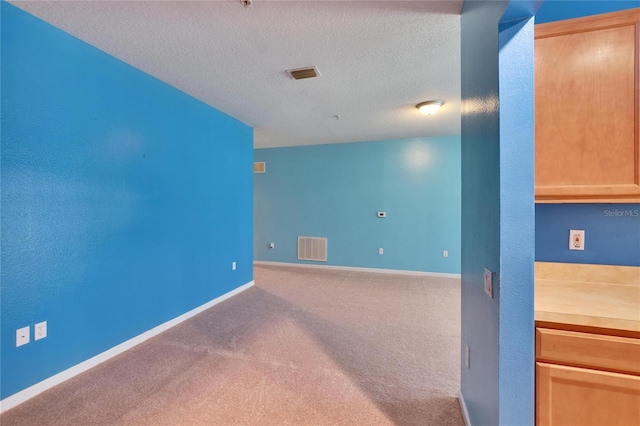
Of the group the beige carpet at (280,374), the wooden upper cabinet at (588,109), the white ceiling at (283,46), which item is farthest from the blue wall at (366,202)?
the wooden upper cabinet at (588,109)

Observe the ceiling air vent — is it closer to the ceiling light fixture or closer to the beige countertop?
the ceiling light fixture

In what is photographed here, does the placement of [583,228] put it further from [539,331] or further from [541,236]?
[539,331]

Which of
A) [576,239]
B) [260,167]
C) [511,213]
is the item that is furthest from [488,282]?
[260,167]

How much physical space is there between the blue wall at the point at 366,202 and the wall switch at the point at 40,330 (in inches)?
158

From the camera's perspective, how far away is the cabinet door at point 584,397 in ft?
3.01

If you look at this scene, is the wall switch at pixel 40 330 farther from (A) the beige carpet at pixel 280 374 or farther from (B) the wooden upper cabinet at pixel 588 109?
(B) the wooden upper cabinet at pixel 588 109

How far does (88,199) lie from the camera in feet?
6.53

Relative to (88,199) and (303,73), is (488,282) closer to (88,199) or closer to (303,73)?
(303,73)

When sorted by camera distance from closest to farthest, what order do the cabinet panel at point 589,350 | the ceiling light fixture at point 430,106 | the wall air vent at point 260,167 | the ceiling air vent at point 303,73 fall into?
the cabinet panel at point 589,350
the ceiling air vent at point 303,73
the ceiling light fixture at point 430,106
the wall air vent at point 260,167

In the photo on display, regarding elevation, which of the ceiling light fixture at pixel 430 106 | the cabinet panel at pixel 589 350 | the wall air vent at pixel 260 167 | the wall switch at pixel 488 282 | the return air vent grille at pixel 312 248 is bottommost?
the return air vent grille at pixel 312 248

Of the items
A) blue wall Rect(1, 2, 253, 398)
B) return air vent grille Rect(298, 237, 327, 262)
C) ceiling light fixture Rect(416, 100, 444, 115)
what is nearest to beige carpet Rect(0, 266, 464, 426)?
blue wall Rect(1, 2, 253, 398)

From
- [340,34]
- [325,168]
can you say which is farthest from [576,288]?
[325,168]

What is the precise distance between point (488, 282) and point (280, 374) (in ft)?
5.26

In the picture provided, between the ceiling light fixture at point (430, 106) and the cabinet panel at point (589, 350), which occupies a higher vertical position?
the ceiling light fixture at point (430, 106)
